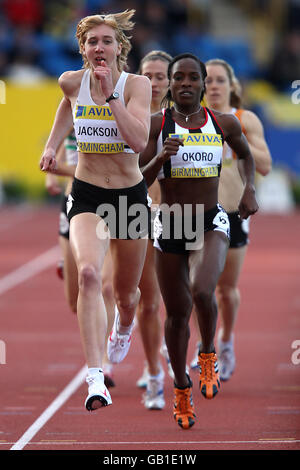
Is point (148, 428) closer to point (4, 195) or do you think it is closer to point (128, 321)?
point (128, 321)

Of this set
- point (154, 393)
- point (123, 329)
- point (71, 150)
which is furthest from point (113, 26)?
point (154, 393)

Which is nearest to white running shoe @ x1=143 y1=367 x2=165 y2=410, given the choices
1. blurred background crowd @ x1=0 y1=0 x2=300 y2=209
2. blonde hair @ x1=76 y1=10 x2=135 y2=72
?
blonde hair @ x1=76 y1=10 x2=135 y2=72

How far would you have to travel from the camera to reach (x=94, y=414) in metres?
8.16

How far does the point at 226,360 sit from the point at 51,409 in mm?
1772

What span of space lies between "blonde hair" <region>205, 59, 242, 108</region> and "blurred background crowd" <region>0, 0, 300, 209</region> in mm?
17075

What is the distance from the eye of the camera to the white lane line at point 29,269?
52.7 ft

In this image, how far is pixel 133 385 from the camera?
934 centimetres

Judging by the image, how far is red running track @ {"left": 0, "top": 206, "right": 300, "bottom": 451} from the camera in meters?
7.20

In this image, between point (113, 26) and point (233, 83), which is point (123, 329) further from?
point (233, 83)

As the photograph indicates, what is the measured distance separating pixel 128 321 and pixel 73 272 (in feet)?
5.57

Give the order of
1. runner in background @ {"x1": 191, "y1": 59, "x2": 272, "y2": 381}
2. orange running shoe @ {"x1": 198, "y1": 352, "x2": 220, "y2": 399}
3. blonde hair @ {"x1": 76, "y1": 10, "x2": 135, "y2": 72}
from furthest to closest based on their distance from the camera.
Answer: runner in background @ {"x1": 191, "y1": 59, "x2": 272, "y2": 381}, orange running shoe @ {"x1": 198, "y1": 352, "x2": 220, "y2": 399}, blonde hair @ {"x1": 76, "y1": 10, "x2": 135, "y2": 72}

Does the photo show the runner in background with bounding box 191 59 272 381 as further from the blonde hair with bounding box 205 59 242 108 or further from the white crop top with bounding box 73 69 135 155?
the white crop top with bounding box 73 69 135 155

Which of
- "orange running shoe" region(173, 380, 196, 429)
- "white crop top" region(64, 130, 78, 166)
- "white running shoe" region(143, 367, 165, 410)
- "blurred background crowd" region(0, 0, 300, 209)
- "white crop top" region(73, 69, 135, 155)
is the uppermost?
"blurred background crowd" region(0, 0, 300, 209)

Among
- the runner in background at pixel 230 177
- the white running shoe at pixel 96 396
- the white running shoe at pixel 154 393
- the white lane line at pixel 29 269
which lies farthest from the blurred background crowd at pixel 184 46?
the white running shoe at pixel 96 396
